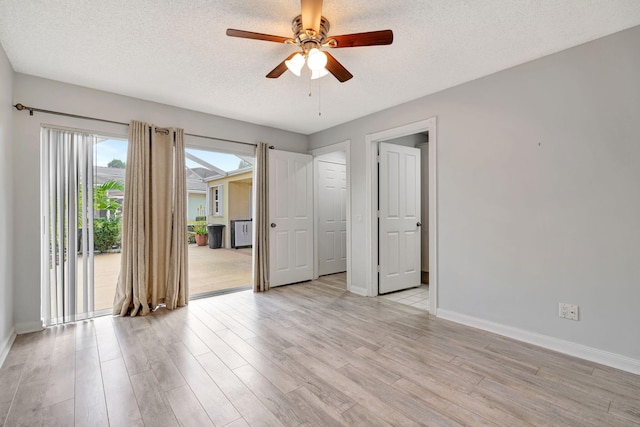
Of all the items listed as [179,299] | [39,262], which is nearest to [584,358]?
[179,299]

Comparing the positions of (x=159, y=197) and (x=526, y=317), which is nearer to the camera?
(x=526, y=317)

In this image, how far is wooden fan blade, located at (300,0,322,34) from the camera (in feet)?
5.48

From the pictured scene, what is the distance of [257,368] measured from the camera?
2158 mm

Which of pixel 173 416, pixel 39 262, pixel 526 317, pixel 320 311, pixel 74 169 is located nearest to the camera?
pixel 173 416

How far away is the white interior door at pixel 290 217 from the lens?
4.55 metres

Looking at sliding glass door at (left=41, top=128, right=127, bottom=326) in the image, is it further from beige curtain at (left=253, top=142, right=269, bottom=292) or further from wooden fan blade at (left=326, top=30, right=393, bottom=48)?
wooden fan blade at (left=326, top=30, right=393, bottom=48)

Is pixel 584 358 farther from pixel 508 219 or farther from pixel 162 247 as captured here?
pixel 162 247

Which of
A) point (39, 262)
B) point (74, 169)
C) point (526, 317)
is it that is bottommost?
point (526, 317)

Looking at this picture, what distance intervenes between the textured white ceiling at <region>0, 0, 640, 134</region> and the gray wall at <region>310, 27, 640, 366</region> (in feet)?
0.83

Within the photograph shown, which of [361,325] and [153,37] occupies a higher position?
[153,37]

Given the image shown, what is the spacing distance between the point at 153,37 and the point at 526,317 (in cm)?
393

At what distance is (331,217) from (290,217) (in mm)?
1125

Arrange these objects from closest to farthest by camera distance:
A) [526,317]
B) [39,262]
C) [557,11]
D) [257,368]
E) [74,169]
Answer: [557,11], [257,368], [526,317], [39,262], [74,169]

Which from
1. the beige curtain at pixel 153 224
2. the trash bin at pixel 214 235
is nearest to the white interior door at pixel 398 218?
the beige curtain at pixel 153 224
